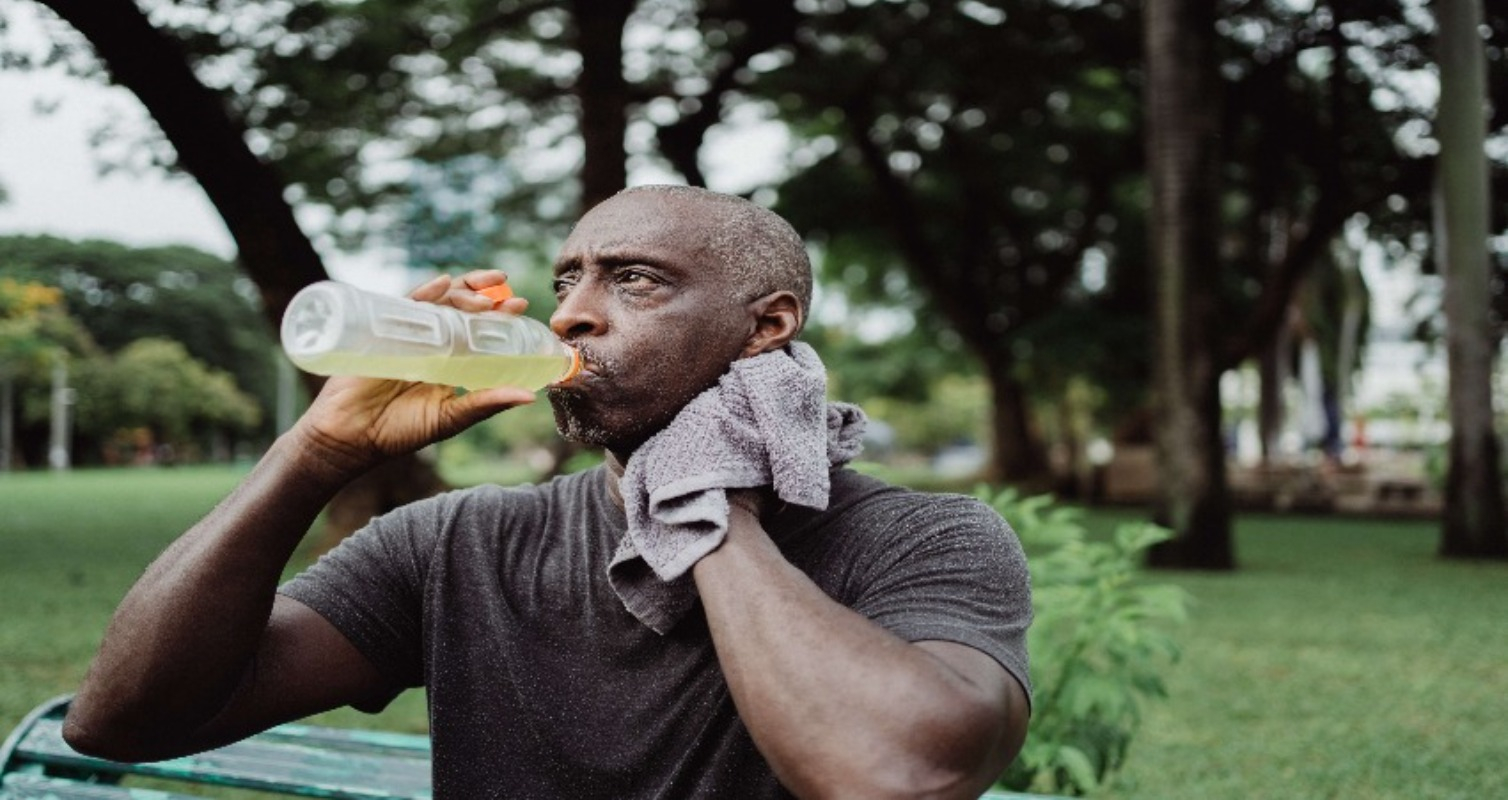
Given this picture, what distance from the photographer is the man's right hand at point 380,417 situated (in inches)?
63.7

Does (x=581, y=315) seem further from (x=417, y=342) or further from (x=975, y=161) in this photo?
(x=975, y=161)

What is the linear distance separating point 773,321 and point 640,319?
0.19 metres

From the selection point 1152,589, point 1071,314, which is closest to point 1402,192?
point 1071,314

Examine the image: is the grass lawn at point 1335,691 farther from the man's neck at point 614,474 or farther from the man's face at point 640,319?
the man's face at point 640,319

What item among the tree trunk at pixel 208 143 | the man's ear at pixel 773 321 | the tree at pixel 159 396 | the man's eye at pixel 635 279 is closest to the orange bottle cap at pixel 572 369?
the man's eye at pixel 635 279

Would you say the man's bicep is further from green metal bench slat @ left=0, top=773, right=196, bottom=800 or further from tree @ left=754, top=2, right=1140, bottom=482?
tree @ left=754, top=2, right=1140, bottom=482

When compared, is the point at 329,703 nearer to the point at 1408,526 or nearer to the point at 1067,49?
the point at 1067,49

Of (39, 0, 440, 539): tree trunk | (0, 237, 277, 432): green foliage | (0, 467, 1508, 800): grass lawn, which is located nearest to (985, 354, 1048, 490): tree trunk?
(0, 467, 1508, 800): grass lawn

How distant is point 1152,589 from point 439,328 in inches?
97.0

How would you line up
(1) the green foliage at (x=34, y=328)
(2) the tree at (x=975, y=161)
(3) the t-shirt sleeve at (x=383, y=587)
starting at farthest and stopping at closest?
1. (2) the tree at (x=975, y=161)
2. (1) the green foliage at (x=34, y=328)
3. (3) the t-shirt sleeve at (x=383, y=587)

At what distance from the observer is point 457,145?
658 inches

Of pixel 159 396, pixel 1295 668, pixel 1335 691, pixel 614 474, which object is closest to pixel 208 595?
pixel 614 474

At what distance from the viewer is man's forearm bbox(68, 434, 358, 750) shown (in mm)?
1644

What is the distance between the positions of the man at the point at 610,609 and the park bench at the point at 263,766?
26.4 inches
